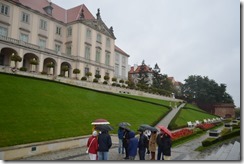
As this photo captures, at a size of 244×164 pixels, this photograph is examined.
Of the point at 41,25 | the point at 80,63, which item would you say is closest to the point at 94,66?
the point at 80,63

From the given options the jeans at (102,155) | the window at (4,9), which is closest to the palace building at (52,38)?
the window at (4,9)

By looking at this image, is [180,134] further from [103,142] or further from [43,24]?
[43,24]

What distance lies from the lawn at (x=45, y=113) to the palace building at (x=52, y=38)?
6.33m

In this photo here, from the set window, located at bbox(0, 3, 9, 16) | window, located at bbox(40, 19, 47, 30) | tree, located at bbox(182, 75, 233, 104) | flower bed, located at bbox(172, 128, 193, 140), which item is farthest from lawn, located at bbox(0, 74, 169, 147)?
window, located at bbox(40, 19, 47, 30)

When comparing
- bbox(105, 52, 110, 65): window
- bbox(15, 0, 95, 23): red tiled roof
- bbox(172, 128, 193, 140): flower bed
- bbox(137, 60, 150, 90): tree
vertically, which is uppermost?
bbox(15, 0, 95, 23): red tiled roof

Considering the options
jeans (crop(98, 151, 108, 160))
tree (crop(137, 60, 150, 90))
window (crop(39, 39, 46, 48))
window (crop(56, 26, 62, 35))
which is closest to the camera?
jeans (crop(98, 151, 108, 160))

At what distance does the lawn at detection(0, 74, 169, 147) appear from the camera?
35.5ft

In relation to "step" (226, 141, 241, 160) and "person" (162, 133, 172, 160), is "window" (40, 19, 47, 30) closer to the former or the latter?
"person" (162, 133, 172, 160)

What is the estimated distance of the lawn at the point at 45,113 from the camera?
1081 centimetres

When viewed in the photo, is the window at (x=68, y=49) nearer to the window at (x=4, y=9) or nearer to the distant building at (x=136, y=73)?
the window at (x=4, y=9)

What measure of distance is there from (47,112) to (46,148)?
3.95m

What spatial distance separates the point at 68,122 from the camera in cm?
1355

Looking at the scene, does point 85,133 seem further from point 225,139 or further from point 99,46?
point 99,46

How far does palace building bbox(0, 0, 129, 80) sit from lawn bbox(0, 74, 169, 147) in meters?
6.33
